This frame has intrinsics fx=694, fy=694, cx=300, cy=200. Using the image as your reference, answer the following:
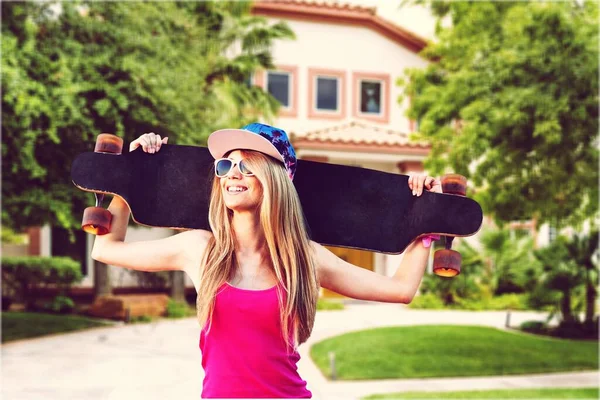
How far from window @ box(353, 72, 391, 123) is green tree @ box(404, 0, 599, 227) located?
869cm

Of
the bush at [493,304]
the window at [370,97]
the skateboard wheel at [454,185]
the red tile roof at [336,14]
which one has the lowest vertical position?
the bush at [493,304]

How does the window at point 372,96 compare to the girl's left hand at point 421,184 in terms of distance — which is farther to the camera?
the window at point 372,96

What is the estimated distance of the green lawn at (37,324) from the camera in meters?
12.2

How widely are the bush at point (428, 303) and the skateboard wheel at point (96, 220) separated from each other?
48.6 ft

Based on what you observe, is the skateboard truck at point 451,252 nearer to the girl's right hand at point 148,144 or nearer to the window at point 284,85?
the girl's right hand at point 148,144

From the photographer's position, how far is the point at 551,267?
12.7 m

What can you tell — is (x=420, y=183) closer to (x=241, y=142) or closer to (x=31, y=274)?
(x=241, y=142)

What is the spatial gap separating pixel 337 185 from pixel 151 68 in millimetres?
7000

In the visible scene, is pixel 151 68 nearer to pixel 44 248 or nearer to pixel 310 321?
pixel 310 321

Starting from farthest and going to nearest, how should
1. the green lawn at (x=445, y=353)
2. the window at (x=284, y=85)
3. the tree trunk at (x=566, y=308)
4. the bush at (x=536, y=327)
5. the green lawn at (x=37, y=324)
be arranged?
the window at (x=284, y=85) → the bush at (x=536, y=327) → the tree trunk at (x=566, y=308) → the green lawn at (x=37, y=324) → the green lawn at (x=445, y=353)

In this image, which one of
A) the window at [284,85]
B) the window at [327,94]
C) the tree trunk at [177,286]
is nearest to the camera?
the tree trunk at [177,286]

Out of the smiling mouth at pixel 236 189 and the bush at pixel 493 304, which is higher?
the smiling mouth at pixel 236 189

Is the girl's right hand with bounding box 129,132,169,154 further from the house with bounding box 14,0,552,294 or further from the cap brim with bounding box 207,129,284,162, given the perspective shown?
the house with bounding box 14,0,552,294

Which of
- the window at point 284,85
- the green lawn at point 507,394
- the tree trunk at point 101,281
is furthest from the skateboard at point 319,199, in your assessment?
the window at point 284,85
